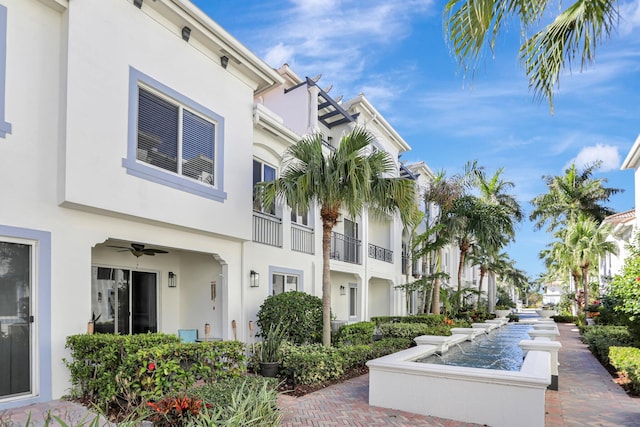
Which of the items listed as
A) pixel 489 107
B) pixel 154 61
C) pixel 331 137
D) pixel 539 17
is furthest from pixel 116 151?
pixel 331 137

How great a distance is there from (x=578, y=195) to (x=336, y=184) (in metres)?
32.1

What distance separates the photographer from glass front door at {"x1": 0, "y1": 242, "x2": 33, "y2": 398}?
22.2 ft

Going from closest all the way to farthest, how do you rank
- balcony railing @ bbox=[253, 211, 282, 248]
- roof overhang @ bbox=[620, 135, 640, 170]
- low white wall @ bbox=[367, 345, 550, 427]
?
low white wall @ bbox=[367, 345, 550, 427]
balcony railing @ bbox=[253, 211, 282, 248]
roof overhang @ bbox=[620, 135, 640, 170]

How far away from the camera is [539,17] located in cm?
438

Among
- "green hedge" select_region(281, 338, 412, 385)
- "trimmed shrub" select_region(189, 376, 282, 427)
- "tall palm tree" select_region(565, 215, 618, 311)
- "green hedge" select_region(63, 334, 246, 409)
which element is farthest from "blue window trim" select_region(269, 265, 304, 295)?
"tall palm tree" select_region(565, 215, 618, 311)

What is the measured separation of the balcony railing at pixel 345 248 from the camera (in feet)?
59.5

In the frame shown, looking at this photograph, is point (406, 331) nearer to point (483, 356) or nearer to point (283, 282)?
point (483, 356)

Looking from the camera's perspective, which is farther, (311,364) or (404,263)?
(404,263)

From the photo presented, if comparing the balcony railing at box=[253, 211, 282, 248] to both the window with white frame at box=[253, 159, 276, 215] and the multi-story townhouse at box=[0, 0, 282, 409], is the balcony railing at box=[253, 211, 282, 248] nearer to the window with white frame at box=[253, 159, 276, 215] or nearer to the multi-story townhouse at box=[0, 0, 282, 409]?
the window with white frame at box=[253, 159, 276, 215]

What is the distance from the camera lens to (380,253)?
72.3 feet

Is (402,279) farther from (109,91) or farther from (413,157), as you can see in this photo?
(109,91)

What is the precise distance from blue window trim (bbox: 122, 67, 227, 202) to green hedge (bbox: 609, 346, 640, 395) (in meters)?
9.28

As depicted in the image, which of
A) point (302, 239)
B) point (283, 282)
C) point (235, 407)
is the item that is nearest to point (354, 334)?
point (283, 282)

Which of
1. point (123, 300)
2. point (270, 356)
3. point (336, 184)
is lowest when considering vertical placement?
point (270, 356)
